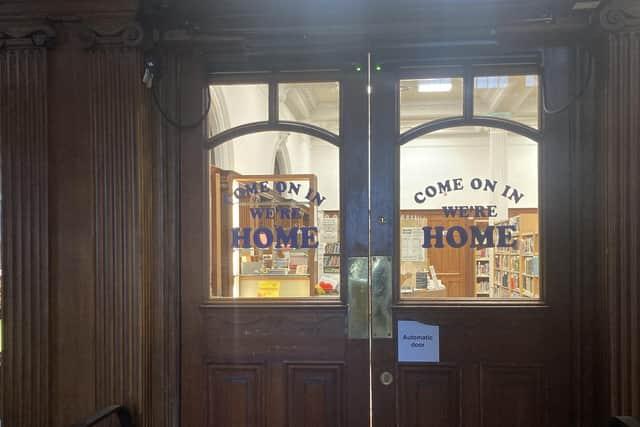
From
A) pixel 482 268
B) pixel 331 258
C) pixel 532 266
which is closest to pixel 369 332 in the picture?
pixel 331 258

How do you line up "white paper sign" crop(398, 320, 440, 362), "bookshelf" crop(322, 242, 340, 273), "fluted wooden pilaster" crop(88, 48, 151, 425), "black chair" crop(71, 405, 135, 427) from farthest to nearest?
"bookshelf" crop(322, 242, 340, 273) → "white paper sign" crop(398, 320, 440, 362) → "fluted wooden pilaster" crop(88, 48, 151, 425) → "black chair" crop(71, 405, 135, 427)

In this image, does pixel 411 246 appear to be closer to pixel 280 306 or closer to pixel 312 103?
pixel 280 306

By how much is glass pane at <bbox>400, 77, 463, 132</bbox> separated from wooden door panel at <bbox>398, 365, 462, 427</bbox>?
4.85 feet

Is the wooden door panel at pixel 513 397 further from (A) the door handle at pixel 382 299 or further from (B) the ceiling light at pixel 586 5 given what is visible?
(B) the ceiling light at pixel 586 5

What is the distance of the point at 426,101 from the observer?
10.3 ft

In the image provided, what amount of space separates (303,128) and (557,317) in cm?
188

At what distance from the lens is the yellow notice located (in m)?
3.16

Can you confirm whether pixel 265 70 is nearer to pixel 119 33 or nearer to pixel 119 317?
pixel 119 33

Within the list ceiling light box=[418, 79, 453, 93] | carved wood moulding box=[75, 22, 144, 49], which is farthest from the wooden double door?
carved wood moulding box=[75, 22, 144, 49]

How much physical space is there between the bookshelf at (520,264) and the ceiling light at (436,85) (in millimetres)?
894

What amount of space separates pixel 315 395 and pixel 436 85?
80.3 inches

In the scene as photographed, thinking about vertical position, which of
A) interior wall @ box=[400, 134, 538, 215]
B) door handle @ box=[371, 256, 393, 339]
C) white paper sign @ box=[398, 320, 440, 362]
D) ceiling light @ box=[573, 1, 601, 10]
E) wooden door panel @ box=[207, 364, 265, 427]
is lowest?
wooden door panel @ box=[207, 364, 265, 427]

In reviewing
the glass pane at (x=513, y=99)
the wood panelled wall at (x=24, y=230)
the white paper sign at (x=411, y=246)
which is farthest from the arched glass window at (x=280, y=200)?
the wood panelled wall at (x=24, y=230)

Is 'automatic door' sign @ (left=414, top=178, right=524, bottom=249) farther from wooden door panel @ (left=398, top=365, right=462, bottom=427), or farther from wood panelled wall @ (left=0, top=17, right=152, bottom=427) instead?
wood panelled wall @ (left=0, top=17, right=152, bottom=427)
